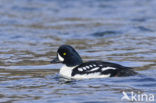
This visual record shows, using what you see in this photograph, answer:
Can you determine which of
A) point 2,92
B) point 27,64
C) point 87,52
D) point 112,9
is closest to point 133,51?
point 87,52

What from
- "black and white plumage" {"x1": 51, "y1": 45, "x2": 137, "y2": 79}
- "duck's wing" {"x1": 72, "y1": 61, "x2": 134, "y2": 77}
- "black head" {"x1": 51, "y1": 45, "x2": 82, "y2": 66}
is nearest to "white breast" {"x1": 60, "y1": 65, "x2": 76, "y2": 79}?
"black and white plumage" {"x1": 51, "y1": 45, "x2": 137, "y2": 79}

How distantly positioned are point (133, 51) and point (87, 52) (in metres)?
1.53

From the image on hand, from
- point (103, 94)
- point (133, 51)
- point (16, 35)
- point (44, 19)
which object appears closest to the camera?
point (103, 94)

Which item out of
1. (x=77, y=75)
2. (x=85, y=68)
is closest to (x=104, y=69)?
(x=85, y=68)

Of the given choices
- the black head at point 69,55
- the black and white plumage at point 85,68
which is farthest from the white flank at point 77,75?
the black head at point 69,55

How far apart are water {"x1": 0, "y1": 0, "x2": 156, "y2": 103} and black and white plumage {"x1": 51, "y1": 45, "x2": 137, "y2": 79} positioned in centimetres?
20

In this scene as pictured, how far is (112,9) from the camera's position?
28.4 m

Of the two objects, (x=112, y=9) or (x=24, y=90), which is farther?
(x=112, y=9)

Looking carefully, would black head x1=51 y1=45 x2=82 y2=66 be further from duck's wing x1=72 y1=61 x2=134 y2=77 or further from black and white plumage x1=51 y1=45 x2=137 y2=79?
duck's wing x1=72 y1=61 x2=134 y2=77

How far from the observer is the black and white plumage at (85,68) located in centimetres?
1115

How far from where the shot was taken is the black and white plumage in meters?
11.1

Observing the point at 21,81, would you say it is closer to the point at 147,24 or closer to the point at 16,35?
the point at 16,35

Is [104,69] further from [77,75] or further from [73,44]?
[73,44]

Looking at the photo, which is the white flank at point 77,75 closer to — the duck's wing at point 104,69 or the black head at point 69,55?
the duck's wing at point 104,69
